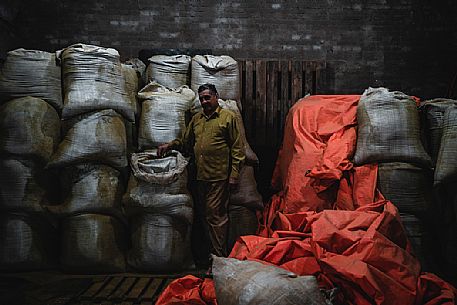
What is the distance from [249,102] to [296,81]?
614mm

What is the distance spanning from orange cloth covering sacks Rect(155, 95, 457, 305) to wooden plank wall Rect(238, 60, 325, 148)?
2.73 feet

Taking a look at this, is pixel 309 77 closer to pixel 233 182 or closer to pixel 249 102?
pixel 249 102

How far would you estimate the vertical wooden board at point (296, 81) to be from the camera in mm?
4746

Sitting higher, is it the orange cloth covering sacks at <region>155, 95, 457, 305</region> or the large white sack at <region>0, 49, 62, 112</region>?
the large white sack at <region>0, 49, 62, 112</region>

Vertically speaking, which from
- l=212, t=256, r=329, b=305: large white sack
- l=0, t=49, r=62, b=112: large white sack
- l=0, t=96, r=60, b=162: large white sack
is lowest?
l=212, t=256, r=329, b=305: large white sack

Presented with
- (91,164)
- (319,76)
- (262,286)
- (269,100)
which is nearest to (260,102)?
(269,100)

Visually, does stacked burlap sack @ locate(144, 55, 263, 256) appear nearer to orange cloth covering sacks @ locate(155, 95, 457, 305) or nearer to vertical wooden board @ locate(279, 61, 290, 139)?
orange cloth covering sacks @ locate(155, 95, 457, 305)

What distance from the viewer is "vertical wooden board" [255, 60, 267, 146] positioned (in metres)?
4.73

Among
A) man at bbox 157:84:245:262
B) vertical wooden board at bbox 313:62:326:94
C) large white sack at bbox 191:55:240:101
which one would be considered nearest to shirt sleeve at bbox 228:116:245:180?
man at bbox 157:84:245:262

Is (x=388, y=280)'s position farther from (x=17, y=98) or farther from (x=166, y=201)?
(x=17, y=98)

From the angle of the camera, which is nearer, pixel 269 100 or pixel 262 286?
pixel 262 286

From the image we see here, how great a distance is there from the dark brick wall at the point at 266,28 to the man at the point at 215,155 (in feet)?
5.80

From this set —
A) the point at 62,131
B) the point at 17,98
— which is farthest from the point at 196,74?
the point at 17,98

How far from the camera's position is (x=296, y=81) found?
4754mm
